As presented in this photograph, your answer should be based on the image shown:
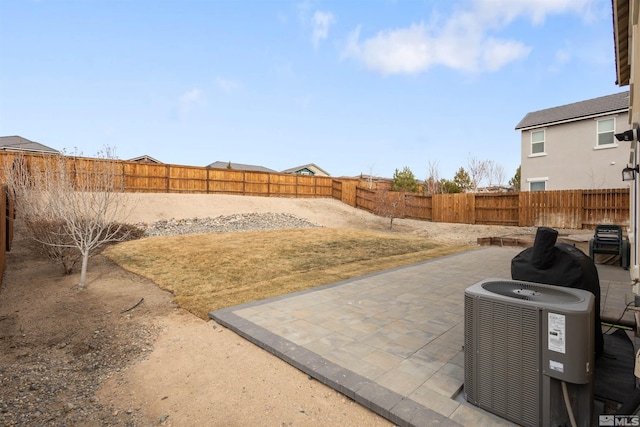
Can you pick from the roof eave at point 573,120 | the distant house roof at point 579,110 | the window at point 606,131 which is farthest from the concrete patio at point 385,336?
the distant house roof at point 579,110

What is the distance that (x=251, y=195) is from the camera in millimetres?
25734

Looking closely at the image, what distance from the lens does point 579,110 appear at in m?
16.9

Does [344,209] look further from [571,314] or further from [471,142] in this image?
[571,314]

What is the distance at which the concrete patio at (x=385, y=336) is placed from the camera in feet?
7.86

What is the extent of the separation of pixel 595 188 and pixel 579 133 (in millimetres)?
3117

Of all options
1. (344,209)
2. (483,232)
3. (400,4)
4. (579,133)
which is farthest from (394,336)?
(344,209)

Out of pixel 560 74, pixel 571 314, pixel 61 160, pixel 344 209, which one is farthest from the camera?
pixel 344 209

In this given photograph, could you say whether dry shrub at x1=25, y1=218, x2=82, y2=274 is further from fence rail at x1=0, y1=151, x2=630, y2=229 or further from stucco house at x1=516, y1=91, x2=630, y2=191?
stucco house at x1=516, y1=91, x2=630, y2=191

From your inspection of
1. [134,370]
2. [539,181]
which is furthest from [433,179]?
[134,370]

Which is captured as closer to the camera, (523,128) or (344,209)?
(523,128)

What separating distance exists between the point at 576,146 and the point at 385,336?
A: 19154 millimetres

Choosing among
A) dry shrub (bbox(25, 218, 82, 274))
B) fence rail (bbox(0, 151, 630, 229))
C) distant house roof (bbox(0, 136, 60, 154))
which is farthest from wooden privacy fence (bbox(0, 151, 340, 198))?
distant house roof (bbox(0, 136, 60, 154))

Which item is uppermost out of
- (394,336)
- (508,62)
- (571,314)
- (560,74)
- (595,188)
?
(508,62)

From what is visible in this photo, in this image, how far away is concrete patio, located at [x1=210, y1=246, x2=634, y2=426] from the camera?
240 centimetres
